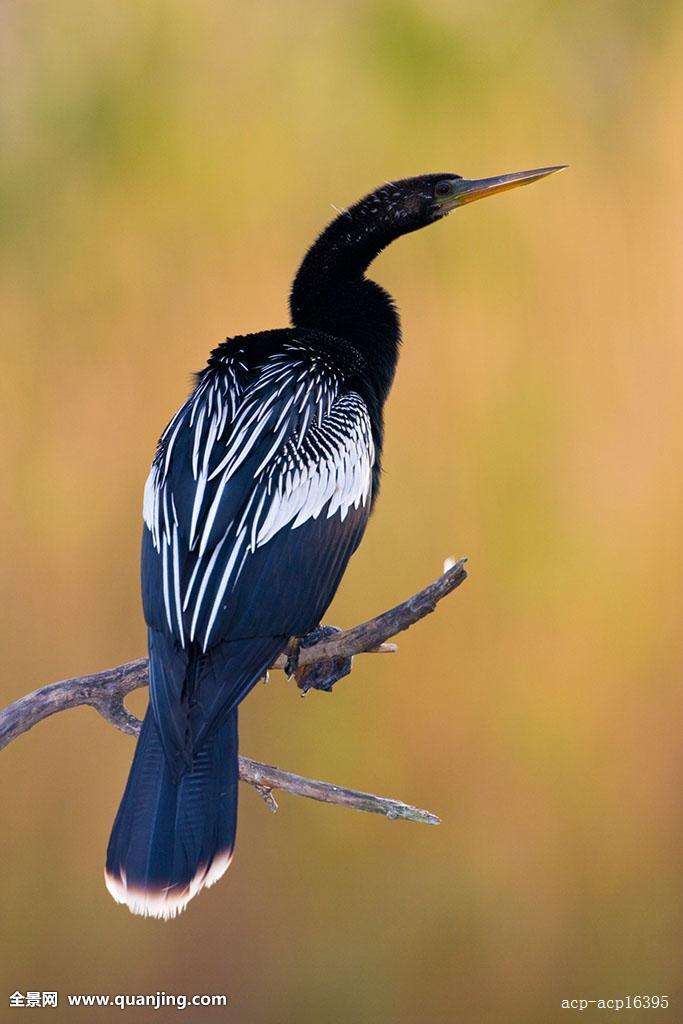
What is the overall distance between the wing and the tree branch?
0.12 metres

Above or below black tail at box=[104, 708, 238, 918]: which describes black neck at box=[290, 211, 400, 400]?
above

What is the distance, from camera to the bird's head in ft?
8.56

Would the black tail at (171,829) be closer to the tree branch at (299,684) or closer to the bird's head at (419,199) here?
the tree branch at (299,684)

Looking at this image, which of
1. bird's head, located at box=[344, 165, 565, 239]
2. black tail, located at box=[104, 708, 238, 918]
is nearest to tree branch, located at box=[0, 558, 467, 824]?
black tail, located at box=[104, 708, 238, 918]

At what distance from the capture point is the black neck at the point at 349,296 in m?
2.52

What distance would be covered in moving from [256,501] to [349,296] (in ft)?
2.61

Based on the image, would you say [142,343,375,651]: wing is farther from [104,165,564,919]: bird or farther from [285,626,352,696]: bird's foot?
[285,626,352,696]: bird's foot

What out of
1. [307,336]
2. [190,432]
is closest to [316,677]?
[190,432]

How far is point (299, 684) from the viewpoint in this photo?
2.25m

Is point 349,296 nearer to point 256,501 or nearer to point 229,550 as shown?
point 256,501

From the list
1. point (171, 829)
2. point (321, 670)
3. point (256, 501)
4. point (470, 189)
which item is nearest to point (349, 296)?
point (470, 189)

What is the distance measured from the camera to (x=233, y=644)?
5.99 ft

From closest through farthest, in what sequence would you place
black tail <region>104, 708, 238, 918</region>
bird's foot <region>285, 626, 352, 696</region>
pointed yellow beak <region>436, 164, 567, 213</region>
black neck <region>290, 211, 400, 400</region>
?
black tail <region>104, 708, 238, 918</region> → bird's foot <region>285, 626, 352, 696</region> → black neck <region>290, 211, 400, 400</region> → pointed yellow beak <region>436, 164, 567, 213</region>

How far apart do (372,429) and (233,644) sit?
2.20 ft
